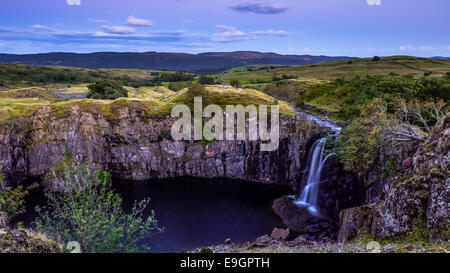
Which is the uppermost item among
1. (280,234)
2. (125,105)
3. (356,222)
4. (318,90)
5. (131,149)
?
(318,90)

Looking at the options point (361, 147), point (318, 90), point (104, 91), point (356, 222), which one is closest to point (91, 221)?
point (356, 222)

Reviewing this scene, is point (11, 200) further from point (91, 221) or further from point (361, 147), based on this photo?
point (361, 147)

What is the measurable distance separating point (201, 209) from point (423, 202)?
3333cm

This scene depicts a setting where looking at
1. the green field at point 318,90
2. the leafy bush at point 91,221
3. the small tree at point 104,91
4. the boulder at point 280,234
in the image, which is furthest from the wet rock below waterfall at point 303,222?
the small tree at point 104,91

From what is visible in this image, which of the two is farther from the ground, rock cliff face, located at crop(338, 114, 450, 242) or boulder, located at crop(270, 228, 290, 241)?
rock cliff face, located at crop(338, 114, 450, 242)

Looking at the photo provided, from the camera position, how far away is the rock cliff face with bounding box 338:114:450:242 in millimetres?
18984

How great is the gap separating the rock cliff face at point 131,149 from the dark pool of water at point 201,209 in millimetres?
3338

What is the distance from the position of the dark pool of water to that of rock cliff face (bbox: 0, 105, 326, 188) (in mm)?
3338

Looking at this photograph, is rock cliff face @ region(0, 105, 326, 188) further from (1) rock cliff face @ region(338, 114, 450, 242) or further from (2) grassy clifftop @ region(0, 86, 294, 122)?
(1) rock cliff face @ region(338, 114, 450, 242)

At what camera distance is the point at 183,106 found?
67000mm

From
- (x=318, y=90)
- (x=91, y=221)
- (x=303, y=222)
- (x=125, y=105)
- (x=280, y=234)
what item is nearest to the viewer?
(x=91, y=221)

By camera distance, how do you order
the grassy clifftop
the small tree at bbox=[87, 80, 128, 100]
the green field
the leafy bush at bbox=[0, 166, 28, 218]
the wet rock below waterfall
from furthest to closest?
the small tree at bbox=[87, 80, 128, 100] < the grassy clifftop < the green field < the wet rock below waterfall < the leafy bush at bbox=[0, 166, 28, 218]

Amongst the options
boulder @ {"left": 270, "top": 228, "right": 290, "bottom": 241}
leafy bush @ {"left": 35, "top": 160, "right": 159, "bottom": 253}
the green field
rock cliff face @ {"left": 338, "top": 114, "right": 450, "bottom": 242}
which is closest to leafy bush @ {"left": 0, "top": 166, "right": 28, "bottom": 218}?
leafy bush @ {"left": 35, "top": 160, "right": 159, "bottom": 253}

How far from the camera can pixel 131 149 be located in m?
62.0
